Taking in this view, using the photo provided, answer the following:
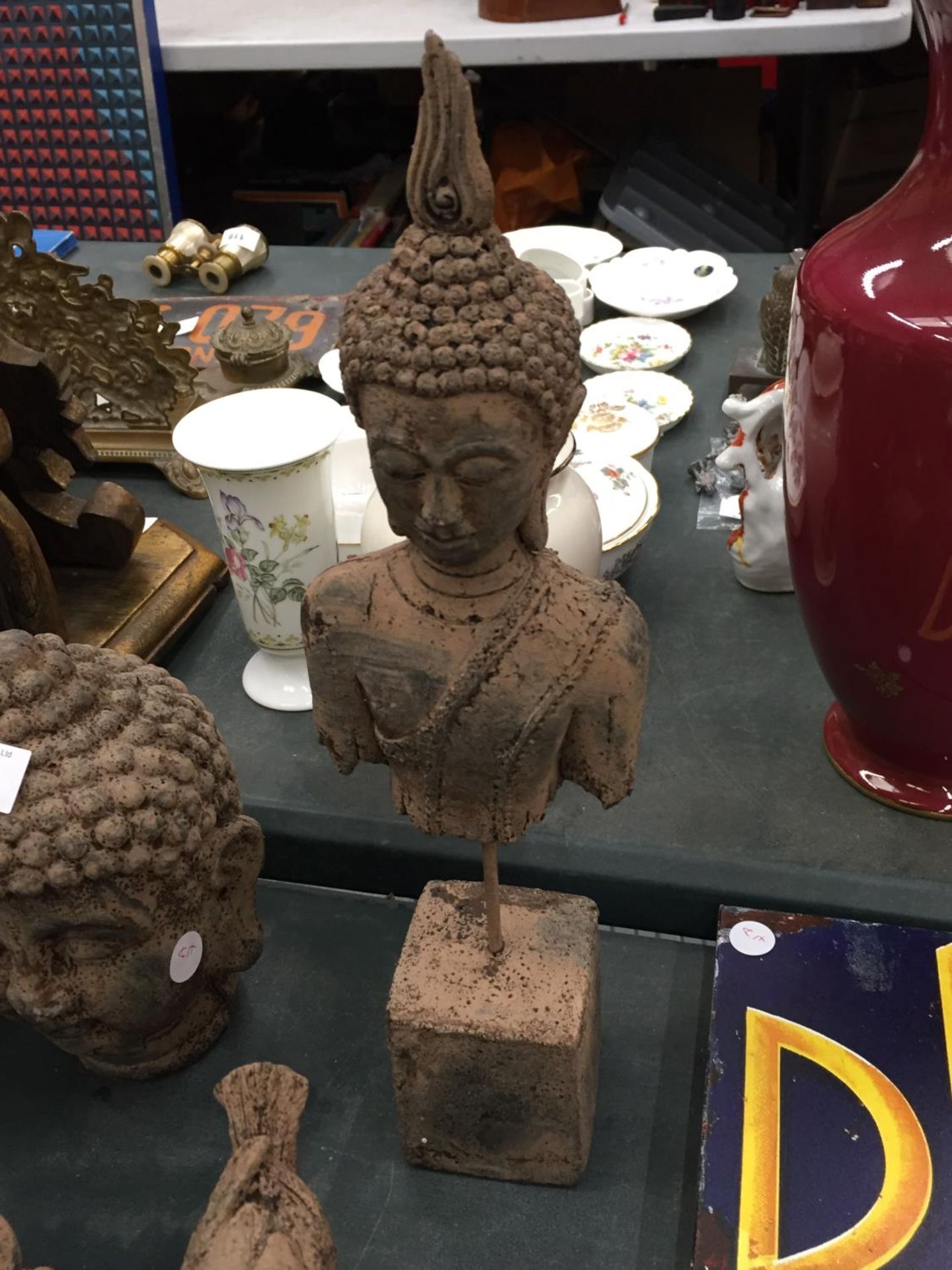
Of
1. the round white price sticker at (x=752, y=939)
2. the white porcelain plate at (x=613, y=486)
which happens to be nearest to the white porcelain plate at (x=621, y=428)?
the white porcelain plate at (x=613, y=486)

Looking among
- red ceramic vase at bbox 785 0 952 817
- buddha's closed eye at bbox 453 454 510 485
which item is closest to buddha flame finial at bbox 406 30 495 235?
buddha's closed eye at bbox 453 454 510 485

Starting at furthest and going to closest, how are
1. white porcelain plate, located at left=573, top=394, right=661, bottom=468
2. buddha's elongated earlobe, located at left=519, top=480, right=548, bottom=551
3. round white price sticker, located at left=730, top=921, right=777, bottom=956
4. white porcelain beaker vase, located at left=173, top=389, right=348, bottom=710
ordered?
white porcelain plate, located at left=573, top=394, right=661, bottom=468
white porcelain beaker vase, located at left=173, top=389, right=348, bottom=710
round white price sticker, located at left=730, top=921, right=777, bottom=956
buddha's elongated earlobe, located at left=519, top=480, right=548, bottom=551

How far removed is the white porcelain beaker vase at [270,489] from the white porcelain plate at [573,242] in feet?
3.97

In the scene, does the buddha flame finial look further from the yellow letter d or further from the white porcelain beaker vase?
the yellow letter d

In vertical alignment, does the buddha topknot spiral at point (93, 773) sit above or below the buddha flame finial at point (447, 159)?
below

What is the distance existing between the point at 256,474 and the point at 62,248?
1.76 m

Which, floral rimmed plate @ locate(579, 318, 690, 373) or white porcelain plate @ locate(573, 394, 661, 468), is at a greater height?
white porcelain plate @ locate(573, 394, 661, 468)

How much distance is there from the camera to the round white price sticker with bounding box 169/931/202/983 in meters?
1.04

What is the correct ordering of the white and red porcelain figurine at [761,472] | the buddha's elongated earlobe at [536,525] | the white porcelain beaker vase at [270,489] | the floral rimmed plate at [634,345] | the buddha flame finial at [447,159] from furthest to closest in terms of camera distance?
the floral rimmed plate at [634,345]
the white and red porcelain figurine at [761,472]
the white porcelain beaker vase at [270,489]
the buddha's elongated earlobe at [536,525]
the buddha flame finial at [447,159]

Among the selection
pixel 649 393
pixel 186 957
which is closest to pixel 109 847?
pixel 186 957

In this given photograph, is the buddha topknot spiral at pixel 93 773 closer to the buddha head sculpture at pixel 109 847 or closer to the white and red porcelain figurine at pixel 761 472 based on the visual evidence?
the buddha head sculpture at pixel 109 847

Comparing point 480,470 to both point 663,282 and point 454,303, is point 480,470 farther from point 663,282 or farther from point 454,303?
point 663,282

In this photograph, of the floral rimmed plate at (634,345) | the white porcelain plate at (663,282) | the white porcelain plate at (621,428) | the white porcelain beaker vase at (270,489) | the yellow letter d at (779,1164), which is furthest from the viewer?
the white porcelain plate at (663,282)

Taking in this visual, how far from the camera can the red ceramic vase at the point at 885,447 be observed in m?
1.01
